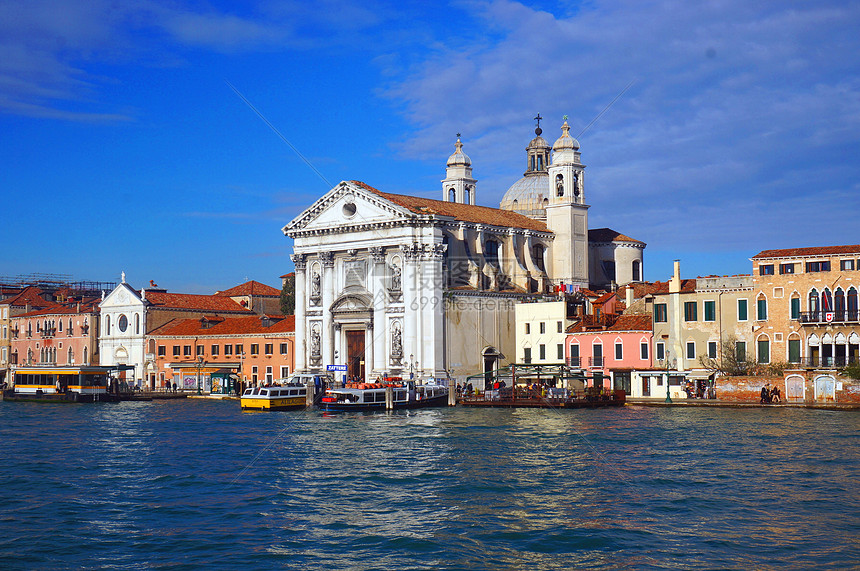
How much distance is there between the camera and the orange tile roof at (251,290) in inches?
3036

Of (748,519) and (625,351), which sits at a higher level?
(625,351)

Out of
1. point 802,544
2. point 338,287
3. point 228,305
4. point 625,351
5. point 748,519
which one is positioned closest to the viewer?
point 802,544

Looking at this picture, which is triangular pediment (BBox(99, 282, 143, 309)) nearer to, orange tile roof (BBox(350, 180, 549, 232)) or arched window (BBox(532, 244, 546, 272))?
orange tile roof (BBox(350, 180, 549, 232))

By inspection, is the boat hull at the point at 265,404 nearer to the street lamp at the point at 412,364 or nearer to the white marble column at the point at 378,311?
the street lamp at the point at 412,364

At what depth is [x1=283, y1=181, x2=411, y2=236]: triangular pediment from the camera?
182ft

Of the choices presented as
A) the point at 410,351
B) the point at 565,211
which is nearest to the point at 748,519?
the point at 410,351

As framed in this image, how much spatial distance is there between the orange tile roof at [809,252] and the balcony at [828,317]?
7.88 feet

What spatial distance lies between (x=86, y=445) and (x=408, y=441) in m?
10.1

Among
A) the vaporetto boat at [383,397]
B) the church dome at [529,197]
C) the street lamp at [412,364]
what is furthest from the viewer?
the church dome at [529,197]

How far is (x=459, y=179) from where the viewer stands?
229 feet

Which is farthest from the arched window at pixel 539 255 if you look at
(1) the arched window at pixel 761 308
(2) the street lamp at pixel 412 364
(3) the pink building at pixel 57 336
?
(3) the pink building at pixel 57 336

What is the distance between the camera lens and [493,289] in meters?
57.6

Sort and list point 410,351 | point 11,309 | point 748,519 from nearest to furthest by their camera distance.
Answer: point 748,519
point 410,351
point 11,309

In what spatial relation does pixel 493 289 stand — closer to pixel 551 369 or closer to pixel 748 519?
pixel 551 369
